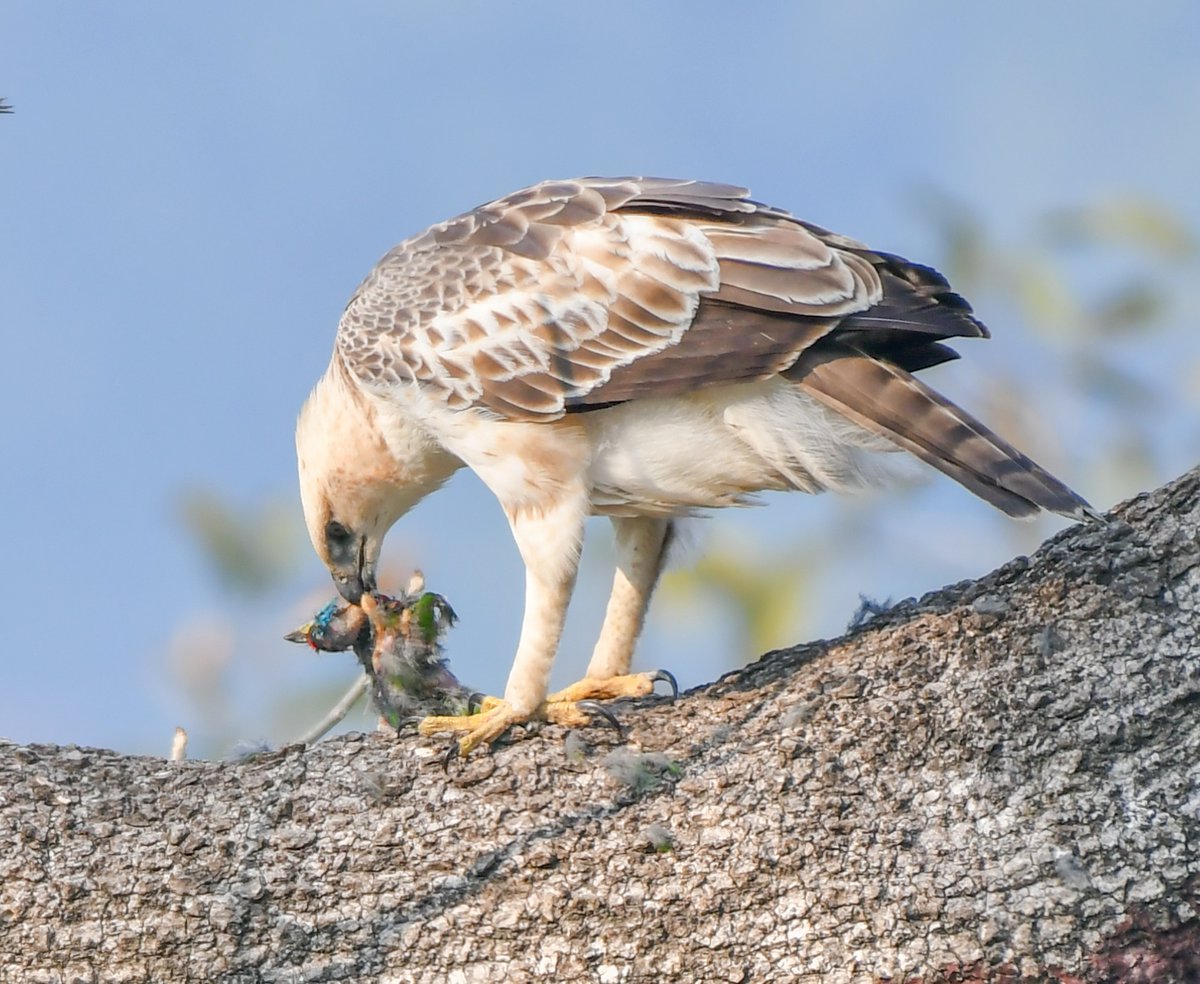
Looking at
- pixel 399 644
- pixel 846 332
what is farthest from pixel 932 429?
pixel 399 644

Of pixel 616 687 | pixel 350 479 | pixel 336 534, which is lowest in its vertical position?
pixel 616 687

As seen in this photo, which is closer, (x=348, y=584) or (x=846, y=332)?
(x=846, y=332)

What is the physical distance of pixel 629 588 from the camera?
5.81 meters

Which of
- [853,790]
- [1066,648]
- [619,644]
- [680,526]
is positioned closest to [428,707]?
[619,644]

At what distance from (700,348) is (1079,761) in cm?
184

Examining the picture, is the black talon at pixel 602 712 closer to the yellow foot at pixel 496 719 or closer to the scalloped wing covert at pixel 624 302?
the yellow foot at pixel 496 719

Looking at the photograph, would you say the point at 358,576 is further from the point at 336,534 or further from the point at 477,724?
the point at 477,724

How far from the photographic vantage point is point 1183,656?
4016 millimetres

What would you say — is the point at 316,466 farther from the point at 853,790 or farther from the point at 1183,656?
the point at 1183,656

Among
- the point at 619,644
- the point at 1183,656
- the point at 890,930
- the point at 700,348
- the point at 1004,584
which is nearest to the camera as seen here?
the point at 890,930

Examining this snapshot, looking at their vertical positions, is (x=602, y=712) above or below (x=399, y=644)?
below

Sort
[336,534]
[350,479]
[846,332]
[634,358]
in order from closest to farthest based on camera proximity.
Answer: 1. [846,332]
2. [634,358]
3. [350,479]
4. [336,534]

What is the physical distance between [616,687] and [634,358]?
1.27 m

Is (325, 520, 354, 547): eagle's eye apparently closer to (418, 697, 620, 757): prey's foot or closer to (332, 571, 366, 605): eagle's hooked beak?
(332, 571, 366, 605): eagle's hooked beak
